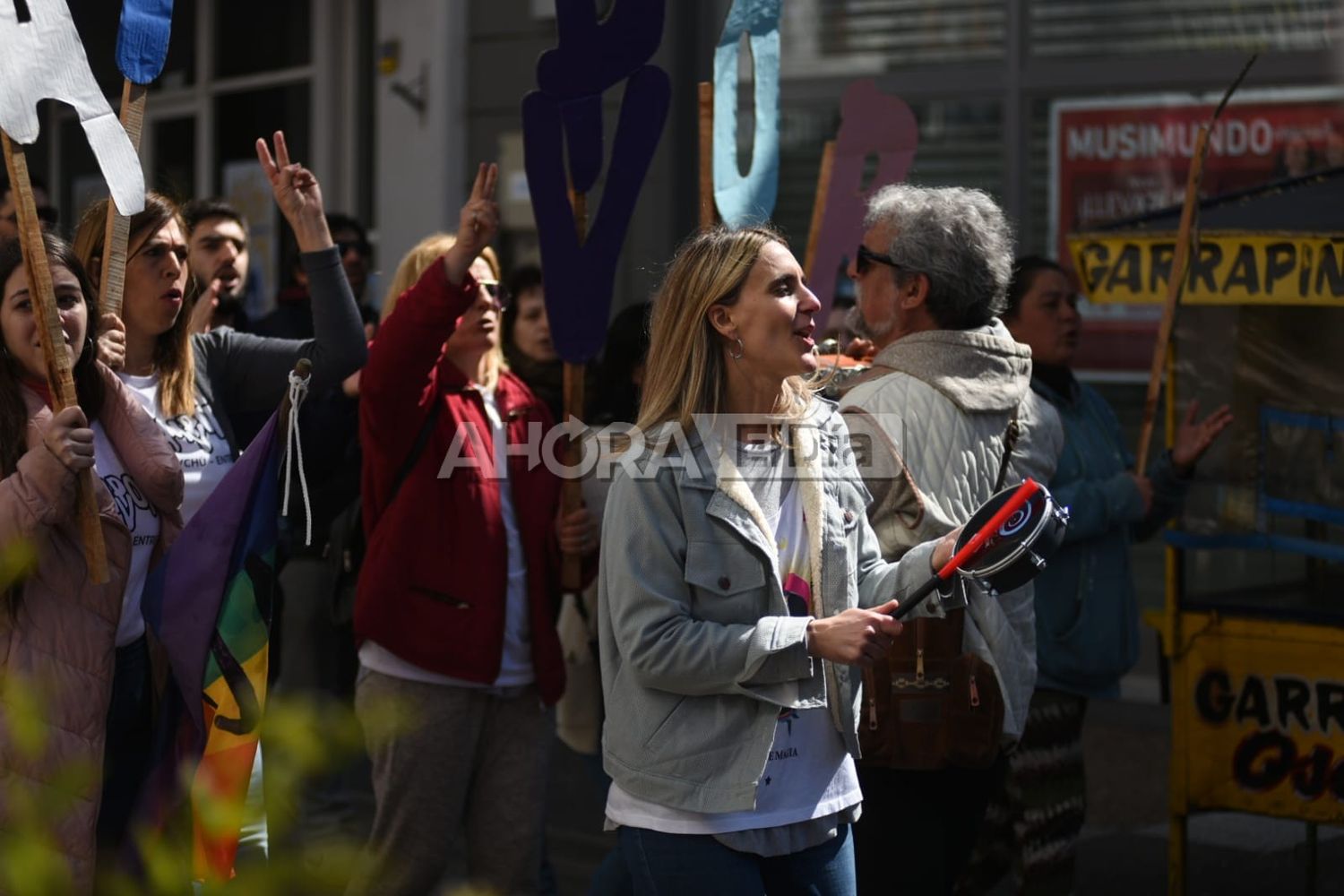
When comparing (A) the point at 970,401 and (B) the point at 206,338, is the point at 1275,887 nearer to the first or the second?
(A) the point at 970,401

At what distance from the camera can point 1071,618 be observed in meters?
4.45

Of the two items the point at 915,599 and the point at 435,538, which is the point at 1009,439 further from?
the point at 435,538

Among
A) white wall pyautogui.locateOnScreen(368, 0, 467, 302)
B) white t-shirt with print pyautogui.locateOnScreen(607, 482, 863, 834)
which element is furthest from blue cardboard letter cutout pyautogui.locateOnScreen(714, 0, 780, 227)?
white wall pyautogui.locateOnScreen(368, 0, 467, 302)

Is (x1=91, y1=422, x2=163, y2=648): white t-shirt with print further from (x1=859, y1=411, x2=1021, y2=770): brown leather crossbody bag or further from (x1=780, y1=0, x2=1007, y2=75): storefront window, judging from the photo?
(x1=780, y1=0, x2=1007, y2=75): storefront window

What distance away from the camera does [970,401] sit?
370 centimetres

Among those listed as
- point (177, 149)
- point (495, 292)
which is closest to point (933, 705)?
point (495, 292)

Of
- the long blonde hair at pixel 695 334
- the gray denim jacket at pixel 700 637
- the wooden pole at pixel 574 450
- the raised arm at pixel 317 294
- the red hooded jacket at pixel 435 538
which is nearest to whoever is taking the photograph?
the gray denim jacket at pixel 700 637

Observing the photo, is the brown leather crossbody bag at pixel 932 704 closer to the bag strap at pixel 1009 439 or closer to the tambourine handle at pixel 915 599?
the bag strap at pixel 1009 439

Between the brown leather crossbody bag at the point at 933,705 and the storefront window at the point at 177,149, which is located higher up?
the storefront window at the point at 177,149

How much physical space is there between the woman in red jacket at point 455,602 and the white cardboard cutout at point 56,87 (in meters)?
0.86

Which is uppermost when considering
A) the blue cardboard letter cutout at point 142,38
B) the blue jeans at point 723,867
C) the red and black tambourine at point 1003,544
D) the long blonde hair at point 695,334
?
the blue cardboard letter cutout at point 142,38

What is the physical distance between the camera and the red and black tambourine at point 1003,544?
9.52 ft

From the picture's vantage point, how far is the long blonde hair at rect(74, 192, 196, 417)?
150 inches

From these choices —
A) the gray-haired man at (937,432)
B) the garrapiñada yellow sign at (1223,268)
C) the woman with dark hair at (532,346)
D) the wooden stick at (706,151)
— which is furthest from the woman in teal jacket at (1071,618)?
the woman with dark hair at (532,346)
